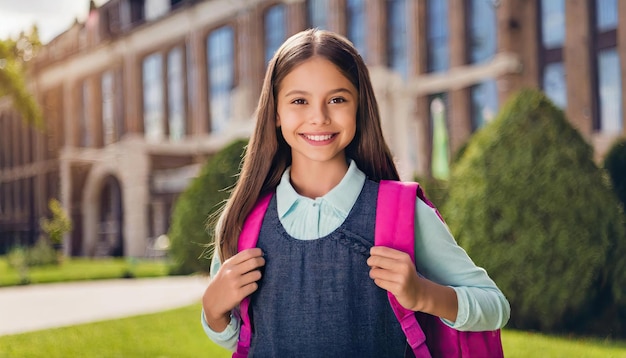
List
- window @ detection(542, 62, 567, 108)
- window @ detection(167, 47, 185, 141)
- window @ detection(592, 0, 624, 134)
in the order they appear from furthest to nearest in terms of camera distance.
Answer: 1. window @ detection(167, 47, 185, 141)
2. window @ detection(542, 62, 567, 108)
3. window @ detection(592, 0, 624, 134)

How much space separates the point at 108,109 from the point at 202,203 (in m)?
14.5

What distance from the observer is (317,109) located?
172 centimetres

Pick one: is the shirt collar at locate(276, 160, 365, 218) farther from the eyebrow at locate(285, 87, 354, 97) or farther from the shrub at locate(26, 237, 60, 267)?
the shrub at locate(26, 237, 60, 267)

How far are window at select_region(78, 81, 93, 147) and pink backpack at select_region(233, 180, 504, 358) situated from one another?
24657 millimetres

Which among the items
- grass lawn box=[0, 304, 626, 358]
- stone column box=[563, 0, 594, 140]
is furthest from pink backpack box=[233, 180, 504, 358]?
stone column box=[563, 0, 594, 140]

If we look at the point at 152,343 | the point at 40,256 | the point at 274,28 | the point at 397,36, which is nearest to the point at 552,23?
the point at 397,36

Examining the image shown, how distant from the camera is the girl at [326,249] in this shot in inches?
63.7

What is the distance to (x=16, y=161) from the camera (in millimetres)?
28734

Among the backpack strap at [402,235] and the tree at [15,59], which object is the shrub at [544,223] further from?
the tree at [15,59]

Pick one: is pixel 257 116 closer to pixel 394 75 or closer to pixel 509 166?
pixel 509 166

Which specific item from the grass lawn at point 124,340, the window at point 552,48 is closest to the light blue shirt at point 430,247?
the grass lawn at point 124,340

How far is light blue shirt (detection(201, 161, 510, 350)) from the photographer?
5.28 ft

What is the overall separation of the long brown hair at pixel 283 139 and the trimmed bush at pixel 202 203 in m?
9.56

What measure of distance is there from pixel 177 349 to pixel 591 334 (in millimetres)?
3520
